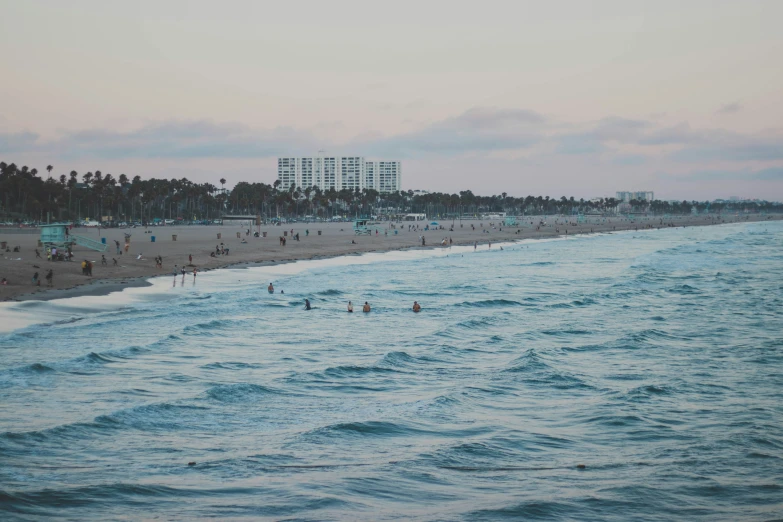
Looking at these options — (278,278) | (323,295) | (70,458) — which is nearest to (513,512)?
(70,458)

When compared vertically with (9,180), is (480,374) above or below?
below

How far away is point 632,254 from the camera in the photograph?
86.6m

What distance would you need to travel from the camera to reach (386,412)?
1834 centimetres

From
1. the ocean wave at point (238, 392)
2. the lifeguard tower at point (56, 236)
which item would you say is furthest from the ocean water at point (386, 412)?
the lifeguard tower at point (56, 236)

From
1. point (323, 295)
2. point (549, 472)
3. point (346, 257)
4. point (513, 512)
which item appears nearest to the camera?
point (513, 512)

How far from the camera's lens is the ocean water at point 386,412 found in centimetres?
1305

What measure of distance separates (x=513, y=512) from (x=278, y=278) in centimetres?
4044

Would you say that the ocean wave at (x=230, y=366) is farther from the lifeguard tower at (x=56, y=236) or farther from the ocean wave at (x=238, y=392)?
the lifeguard tower at (x=56, y=236)

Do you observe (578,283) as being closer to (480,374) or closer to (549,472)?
(480,374)

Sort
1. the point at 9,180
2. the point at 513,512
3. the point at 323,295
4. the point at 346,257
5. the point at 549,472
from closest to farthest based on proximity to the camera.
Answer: the point at 513,512, the point at 549,472, the point at 323,295, the point at 346,257, the point at 9,180

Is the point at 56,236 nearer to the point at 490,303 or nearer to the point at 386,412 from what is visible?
the point at 490,303

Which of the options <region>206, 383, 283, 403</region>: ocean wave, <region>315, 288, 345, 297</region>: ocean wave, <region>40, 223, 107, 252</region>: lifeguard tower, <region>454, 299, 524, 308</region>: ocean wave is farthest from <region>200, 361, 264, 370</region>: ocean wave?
<region>40, 223, 107, 252</region>: lifeguard tower

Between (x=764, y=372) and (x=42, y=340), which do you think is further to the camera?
(x=42, y=340)

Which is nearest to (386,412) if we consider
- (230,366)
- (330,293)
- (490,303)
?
(230,366)
